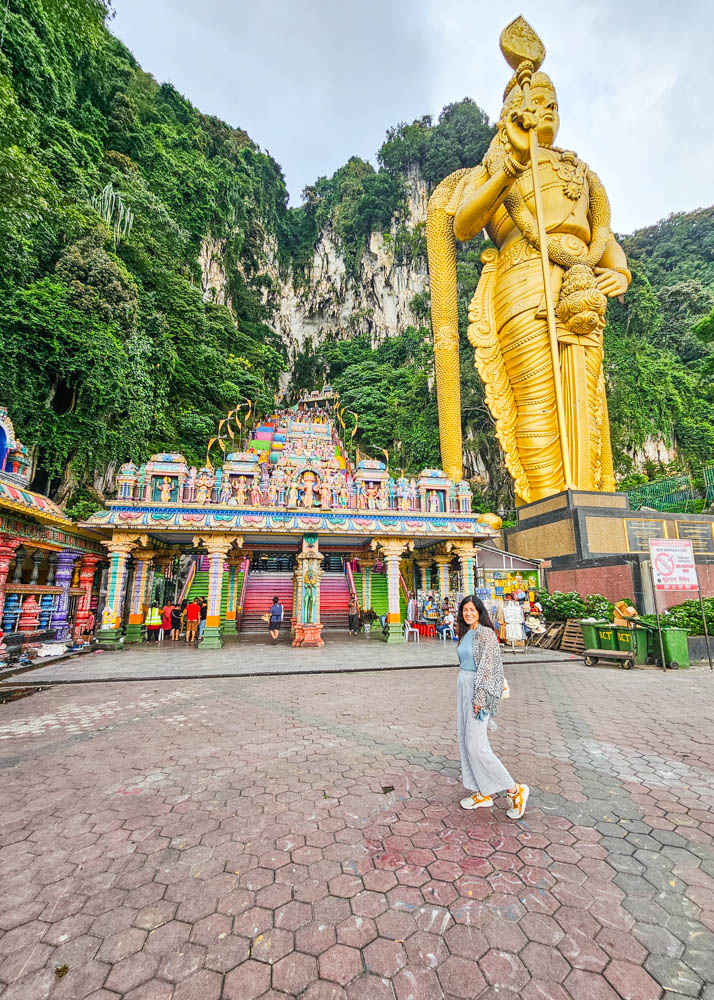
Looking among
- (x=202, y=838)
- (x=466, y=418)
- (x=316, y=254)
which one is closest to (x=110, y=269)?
(x=202, y=838)

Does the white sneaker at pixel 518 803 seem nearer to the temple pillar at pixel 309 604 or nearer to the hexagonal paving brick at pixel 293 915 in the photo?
the hexagonal paving brick at pixel 293 915

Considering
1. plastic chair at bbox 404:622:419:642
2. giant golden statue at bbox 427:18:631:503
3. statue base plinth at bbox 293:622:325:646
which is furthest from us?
giant golden statue at bbox 427:18:631:503

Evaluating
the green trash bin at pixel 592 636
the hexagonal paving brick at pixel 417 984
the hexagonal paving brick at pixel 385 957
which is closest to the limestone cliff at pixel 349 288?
the green trash bin at pixel 592 636

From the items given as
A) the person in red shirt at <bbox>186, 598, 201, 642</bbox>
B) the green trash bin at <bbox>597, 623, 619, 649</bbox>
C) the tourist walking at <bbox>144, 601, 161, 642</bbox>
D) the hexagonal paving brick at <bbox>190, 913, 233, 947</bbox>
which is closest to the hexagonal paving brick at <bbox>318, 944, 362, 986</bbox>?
the hexagonal paving brick at <bbox>190, 913, 233, 947</bbox>

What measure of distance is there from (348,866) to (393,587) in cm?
1063

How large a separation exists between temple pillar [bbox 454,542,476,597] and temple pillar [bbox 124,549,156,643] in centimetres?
959

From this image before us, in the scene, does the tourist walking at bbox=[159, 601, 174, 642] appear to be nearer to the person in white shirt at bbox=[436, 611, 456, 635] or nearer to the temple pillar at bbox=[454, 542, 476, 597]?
the person in white shirt at bbox=[436, 611, 456, 635]

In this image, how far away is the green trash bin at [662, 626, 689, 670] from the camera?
855 centimetres

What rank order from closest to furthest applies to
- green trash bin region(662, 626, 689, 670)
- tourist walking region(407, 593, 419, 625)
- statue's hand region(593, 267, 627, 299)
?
1. green trash bin region(662, 626, 689, 670)
2. tourist walking region(407, 593, 419, 625)
3. statue's hand region(593, 267, 627, 299)

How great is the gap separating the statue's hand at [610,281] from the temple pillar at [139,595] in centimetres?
1879

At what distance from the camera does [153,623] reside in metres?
12.8

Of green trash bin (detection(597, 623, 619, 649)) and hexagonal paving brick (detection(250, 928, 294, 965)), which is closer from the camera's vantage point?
hexagonal paving brick (detection(250, 928, 294, 965))

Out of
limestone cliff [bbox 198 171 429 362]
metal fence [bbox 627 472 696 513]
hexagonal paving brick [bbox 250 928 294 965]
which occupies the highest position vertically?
limestone cliff [bbox 198 171 429 362]

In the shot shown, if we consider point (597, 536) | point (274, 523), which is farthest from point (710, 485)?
point (274, 523)
